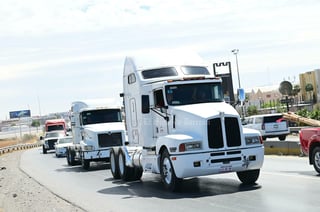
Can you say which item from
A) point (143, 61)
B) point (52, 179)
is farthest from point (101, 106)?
point (143, 61)

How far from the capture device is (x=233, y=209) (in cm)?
1039

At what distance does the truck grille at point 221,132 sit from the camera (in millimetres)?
12981

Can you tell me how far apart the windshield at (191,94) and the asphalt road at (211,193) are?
2239mm

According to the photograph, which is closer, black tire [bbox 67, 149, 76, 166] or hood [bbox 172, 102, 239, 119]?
hood [bbox 172, 102, 239, 119]

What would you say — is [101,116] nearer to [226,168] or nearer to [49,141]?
[226,168]

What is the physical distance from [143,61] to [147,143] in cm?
237

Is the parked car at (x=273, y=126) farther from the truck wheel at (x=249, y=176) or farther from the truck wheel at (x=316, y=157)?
the truck wheel at (x=249, y=176)

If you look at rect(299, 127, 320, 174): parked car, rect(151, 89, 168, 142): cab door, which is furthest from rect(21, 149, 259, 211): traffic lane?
rect(299, 127, 320, 174): parked car

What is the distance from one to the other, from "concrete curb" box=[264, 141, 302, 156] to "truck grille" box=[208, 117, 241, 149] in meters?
10.0

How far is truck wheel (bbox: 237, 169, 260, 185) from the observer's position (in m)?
13.9

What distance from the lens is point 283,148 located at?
945 inches

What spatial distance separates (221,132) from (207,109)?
755mm

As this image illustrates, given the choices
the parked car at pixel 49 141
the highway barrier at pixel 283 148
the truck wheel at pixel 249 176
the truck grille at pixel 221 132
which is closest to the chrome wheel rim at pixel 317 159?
the truck wheel at pixel 249 176

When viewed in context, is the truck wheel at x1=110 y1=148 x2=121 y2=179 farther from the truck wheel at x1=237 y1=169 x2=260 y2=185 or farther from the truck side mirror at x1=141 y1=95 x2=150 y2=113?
the truck wheel at x1=237 y1=169 x2=260 y2=185
